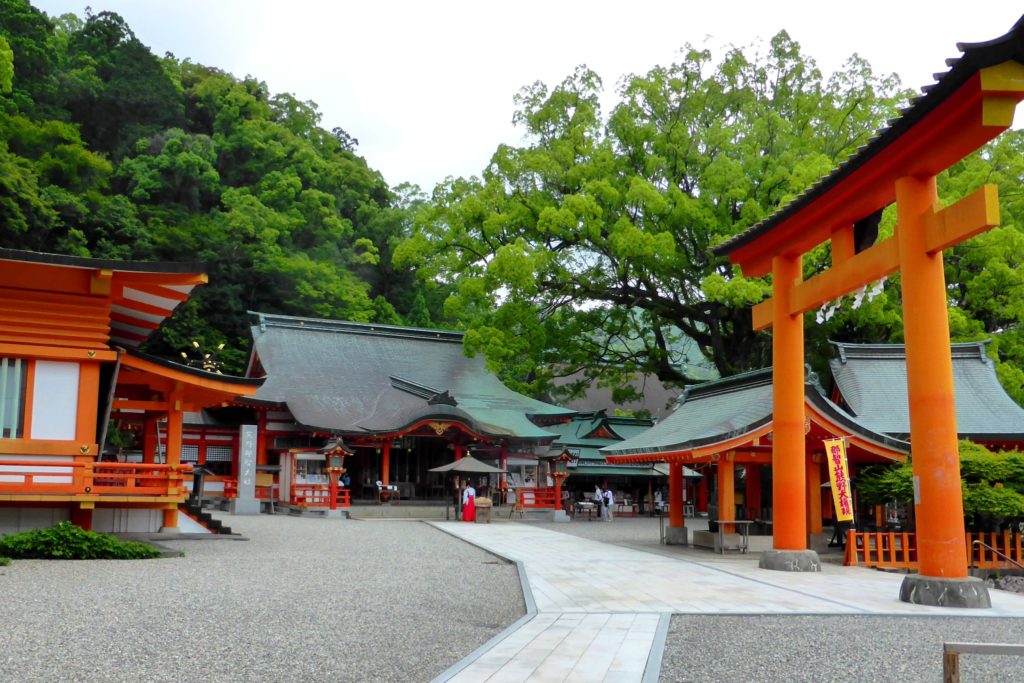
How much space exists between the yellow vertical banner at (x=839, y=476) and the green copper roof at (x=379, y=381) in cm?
1639

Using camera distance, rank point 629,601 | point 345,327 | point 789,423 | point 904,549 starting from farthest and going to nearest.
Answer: point 345,327
point 904,549
point 789,423
point 629,601

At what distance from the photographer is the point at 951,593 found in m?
9.25

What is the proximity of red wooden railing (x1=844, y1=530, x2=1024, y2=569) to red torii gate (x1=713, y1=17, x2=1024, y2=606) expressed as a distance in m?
4.45

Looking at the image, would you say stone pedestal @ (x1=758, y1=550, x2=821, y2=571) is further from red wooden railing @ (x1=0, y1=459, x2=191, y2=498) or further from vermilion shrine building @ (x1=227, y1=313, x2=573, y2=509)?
vermilion shrine building @ (x1=227, y1=313, x2=573, y2=509)

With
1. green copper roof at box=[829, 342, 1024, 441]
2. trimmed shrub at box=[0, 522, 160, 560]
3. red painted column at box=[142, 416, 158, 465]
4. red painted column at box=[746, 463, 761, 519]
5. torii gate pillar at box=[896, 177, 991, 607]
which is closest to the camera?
torii gate pillar at box=[896, 177, 991, 607]

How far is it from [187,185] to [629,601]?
39.4m

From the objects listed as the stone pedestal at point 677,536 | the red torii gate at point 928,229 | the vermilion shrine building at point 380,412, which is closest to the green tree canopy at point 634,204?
the vermilion shrine building at point 380,412

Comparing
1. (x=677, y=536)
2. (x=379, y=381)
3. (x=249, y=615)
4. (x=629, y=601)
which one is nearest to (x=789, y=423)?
(x=629, y=601)

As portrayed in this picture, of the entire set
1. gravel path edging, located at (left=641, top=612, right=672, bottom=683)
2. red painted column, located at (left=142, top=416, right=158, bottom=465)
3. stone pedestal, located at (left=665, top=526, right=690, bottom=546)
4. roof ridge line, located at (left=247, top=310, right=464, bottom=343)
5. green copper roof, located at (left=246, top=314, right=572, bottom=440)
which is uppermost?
roof ridge line, located at (left=247, top=310, right=464, bottom=343)

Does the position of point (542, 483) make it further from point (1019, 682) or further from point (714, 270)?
point (1019, 682)

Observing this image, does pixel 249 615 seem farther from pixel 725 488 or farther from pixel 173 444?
pixel 725 488

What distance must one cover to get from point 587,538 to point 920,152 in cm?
1264

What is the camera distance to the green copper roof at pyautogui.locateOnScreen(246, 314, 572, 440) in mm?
29469

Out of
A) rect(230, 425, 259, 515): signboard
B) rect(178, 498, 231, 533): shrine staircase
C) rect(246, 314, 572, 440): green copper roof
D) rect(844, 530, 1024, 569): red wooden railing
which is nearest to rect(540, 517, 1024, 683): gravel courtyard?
rect(844, 530, 1024, 569): red wooden railing
